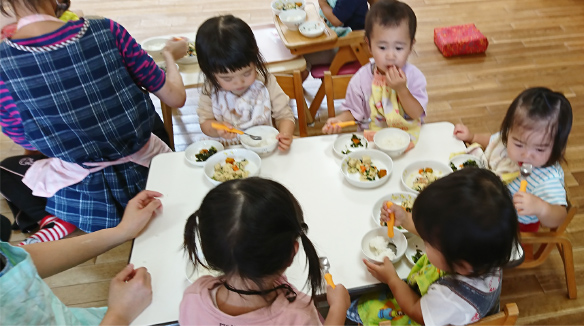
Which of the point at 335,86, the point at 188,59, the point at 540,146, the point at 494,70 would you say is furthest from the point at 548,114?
the point at 494,70

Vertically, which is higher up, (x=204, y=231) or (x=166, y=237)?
(x=204, y=231)

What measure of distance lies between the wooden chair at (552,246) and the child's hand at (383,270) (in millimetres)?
605

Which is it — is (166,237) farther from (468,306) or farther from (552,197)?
(552,197)

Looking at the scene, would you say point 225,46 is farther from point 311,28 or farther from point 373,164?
point 311,28

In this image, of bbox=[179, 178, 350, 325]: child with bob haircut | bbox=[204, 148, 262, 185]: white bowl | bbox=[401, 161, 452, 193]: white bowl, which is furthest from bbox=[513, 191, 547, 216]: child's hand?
bbox=[204, 148, 262, 185]: white bowl

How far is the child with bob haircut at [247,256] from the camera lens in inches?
37.2

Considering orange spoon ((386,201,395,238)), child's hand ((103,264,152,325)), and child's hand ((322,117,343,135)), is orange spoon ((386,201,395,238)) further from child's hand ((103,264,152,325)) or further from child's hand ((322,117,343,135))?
child's hand ((103,264,152,325))

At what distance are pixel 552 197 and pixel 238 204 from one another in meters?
1.16

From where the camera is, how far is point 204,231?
97cm

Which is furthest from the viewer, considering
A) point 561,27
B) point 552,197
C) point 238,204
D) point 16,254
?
point 561,27

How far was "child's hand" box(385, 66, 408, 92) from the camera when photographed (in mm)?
1694

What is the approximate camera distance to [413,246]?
4.34 ft

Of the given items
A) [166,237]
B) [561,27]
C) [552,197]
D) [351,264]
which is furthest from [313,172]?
[561,27]

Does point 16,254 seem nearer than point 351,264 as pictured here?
Yes
